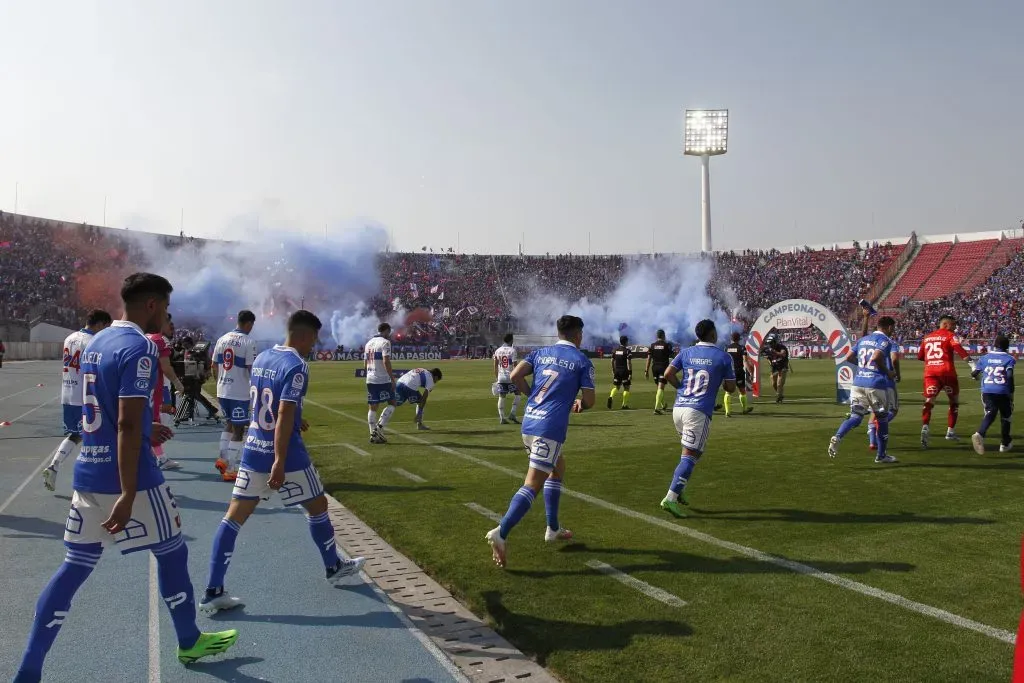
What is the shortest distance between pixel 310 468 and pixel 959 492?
24.2 feet

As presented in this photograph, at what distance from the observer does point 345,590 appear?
5.37 m

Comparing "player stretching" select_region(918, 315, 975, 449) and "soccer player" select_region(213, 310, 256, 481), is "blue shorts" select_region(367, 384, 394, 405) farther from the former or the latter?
"player stretching" select_region(918, 315, 975, 449)

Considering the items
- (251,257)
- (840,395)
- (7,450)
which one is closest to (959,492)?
(840,395)

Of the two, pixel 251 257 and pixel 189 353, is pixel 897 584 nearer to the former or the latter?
pixel 189 353

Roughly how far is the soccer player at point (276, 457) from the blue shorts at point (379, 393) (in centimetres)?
770

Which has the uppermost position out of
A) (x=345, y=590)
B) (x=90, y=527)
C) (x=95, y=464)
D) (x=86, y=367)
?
(x=86, y=367)

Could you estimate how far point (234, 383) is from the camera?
9.81 m

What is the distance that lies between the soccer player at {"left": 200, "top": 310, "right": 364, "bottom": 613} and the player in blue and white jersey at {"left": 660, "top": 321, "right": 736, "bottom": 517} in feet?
12.2

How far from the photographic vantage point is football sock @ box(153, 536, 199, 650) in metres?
3.90

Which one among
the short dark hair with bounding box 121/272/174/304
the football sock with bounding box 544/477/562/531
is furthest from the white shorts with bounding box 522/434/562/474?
the short dark hair with bounding box 121/272/174/304

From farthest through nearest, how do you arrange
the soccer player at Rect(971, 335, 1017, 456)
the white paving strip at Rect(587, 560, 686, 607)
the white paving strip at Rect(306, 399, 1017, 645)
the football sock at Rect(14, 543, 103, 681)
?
the soccer player at Rect(971, 335, 1017, 456) < the white paving strip at Rect(587, 560, 686, 607) < the white paving strip at Rect(306, 399, 1017, 645) < the football sock at Rect(14, 543, 103, 681)

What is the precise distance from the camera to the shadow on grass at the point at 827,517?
7.11m

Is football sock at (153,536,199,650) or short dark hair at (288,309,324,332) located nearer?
football sock at (153,536,199,650)

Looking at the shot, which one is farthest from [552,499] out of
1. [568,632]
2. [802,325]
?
[802,325]
